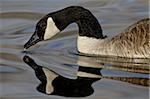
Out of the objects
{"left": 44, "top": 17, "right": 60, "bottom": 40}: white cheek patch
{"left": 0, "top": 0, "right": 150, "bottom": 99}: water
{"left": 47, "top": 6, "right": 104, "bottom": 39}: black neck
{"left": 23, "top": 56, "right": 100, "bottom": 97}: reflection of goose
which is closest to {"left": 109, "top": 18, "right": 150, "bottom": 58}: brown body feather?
{"left": 0, "top": 0, "right": 150, "bottom": 99}: water

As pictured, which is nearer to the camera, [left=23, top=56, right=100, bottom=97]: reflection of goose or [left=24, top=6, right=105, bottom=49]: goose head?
[left=23, top=56, right=100, bottom=97]: reflection of goose

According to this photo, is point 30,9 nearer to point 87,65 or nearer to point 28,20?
point 28,20

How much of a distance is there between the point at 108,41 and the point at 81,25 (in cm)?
56

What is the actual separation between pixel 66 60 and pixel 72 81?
1125 mm

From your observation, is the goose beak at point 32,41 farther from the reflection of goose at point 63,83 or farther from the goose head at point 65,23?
the reflection of goose at point 63,83

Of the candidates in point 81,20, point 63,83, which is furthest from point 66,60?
point 63,83

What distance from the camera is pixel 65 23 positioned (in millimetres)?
12047

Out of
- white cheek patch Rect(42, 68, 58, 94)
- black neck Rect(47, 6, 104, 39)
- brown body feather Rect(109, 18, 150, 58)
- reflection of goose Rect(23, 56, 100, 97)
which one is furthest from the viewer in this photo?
black neck Rect(47, 6, 104, 39)

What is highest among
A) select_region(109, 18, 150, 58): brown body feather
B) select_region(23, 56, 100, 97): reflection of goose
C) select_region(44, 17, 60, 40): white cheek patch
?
select_region(44, 17, 60, 40): white cheek patch

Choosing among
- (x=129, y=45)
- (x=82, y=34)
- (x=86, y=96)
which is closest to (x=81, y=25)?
(x=82, y=34)

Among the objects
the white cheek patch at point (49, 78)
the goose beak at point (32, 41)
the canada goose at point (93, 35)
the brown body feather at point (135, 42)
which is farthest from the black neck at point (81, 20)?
the white cheek patch at point (49, 78)

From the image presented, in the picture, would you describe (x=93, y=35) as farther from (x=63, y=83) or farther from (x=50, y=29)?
(x=63, y=83)

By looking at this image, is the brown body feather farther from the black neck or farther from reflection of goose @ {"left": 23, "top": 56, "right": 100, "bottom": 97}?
reflection of goose @ {"left": 23, "top": 56, "right": 100, "bottom": 97}

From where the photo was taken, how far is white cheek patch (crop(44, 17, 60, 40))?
11.8 metres
